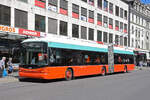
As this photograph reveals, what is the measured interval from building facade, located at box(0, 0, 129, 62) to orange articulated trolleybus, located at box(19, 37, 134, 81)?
754 cm

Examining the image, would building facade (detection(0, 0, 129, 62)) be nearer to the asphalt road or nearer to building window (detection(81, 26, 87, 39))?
building window (detection(81, 26, 87, 39))

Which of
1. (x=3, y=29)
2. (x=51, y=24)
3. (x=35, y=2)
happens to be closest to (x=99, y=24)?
(x=51, y=24)

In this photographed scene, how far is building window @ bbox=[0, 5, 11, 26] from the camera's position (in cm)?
2380

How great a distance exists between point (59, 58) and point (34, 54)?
5.64ft

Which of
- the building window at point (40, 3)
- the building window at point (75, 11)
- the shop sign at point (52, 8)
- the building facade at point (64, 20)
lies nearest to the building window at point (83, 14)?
the building facade at point (64, 20)

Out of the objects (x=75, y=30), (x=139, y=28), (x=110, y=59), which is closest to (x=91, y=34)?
(x=75, y=30)

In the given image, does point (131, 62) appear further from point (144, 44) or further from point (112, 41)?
point (144, 44)

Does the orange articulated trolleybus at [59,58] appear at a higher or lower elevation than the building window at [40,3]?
lower

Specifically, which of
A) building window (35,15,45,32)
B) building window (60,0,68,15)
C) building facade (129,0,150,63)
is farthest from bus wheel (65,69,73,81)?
building facade (129,0,150,63)

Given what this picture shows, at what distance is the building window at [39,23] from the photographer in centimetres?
2850

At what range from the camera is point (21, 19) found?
26.3 metres

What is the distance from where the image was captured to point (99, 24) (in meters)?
41.8

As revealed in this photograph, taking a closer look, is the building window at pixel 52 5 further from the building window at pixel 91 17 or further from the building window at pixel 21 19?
the building window at pixel 91 17

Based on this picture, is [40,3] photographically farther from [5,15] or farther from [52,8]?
[5,15]
